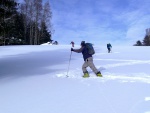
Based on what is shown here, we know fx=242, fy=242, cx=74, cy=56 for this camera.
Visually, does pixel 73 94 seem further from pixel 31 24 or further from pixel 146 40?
pixel 146 40

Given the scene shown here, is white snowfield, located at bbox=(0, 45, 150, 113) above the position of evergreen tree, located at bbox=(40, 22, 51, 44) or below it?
below

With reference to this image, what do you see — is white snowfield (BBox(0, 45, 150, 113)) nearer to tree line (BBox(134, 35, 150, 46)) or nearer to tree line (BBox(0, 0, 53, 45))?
tree line (BBox(0, 0, 53, 45))

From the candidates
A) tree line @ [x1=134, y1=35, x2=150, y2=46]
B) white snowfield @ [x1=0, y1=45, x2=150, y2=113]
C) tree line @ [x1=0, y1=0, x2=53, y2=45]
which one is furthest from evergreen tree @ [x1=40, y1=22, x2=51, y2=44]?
tree line @ [x1=134, y1=35, x2=150, y2=46]

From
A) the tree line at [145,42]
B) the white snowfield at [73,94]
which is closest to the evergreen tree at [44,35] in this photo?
the white snowfield at [73,94]

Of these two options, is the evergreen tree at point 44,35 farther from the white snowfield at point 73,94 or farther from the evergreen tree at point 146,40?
the evergreen tree at point 146,40

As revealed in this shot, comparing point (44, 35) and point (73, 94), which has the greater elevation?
point (44, 35)

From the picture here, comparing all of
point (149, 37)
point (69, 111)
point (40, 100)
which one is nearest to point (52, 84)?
point (40, 100)

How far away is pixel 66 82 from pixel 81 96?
2189 millimetres

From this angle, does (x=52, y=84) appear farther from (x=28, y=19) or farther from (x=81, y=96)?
(x=28, y=19)

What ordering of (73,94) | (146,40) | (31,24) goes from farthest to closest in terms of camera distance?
(146,40)
(31,24)
(73,94)

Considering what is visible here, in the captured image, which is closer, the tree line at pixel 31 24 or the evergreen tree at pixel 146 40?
the tree line at pixel 31 24

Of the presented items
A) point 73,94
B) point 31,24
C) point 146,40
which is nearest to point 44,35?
point 31,24

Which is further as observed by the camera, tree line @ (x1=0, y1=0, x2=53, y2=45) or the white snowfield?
tree line @ (x1=0, y1=0, x2=53, y2=45)

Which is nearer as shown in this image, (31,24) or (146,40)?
(31,24)
